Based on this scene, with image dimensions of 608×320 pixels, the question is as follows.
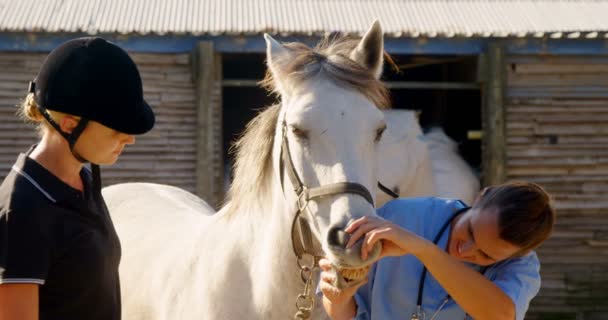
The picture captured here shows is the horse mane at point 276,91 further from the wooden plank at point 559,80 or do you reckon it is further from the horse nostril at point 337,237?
the wooden plank at point 559,80

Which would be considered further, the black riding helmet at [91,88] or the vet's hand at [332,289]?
the vet's hand at [332,289]

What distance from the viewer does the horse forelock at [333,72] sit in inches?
95.0

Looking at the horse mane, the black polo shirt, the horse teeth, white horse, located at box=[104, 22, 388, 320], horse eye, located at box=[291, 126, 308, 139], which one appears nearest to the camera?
the black polo shirt

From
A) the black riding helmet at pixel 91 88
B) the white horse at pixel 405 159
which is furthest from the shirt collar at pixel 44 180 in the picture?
the white horse at pixel 405 159

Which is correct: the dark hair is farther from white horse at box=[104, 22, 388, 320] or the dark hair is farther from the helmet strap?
the helmet strap

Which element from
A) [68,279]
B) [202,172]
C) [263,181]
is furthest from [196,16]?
[68,279]

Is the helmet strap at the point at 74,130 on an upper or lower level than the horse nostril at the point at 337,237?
upper

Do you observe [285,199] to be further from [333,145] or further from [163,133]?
[163,133]

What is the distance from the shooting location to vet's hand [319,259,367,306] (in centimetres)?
211

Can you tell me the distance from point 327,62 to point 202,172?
4824 mm

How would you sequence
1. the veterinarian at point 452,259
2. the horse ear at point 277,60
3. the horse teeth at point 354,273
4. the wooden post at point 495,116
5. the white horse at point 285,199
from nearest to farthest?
the veterinarian at point 452,259
the horse teeth at point 354,273
the white horse at point 285,199
the horse ear at point 277,60
the wooden post at point 495,116

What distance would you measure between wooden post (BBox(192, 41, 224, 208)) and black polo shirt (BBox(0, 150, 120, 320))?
201 inches

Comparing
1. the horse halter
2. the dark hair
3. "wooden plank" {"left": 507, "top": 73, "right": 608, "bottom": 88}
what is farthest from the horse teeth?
"wooden plank" {"left": 507, "top": 73, "right": 608, "bottom": 88}

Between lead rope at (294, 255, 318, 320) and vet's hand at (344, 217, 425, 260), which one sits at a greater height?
vet's hand at (344, 217, 425, 260)
